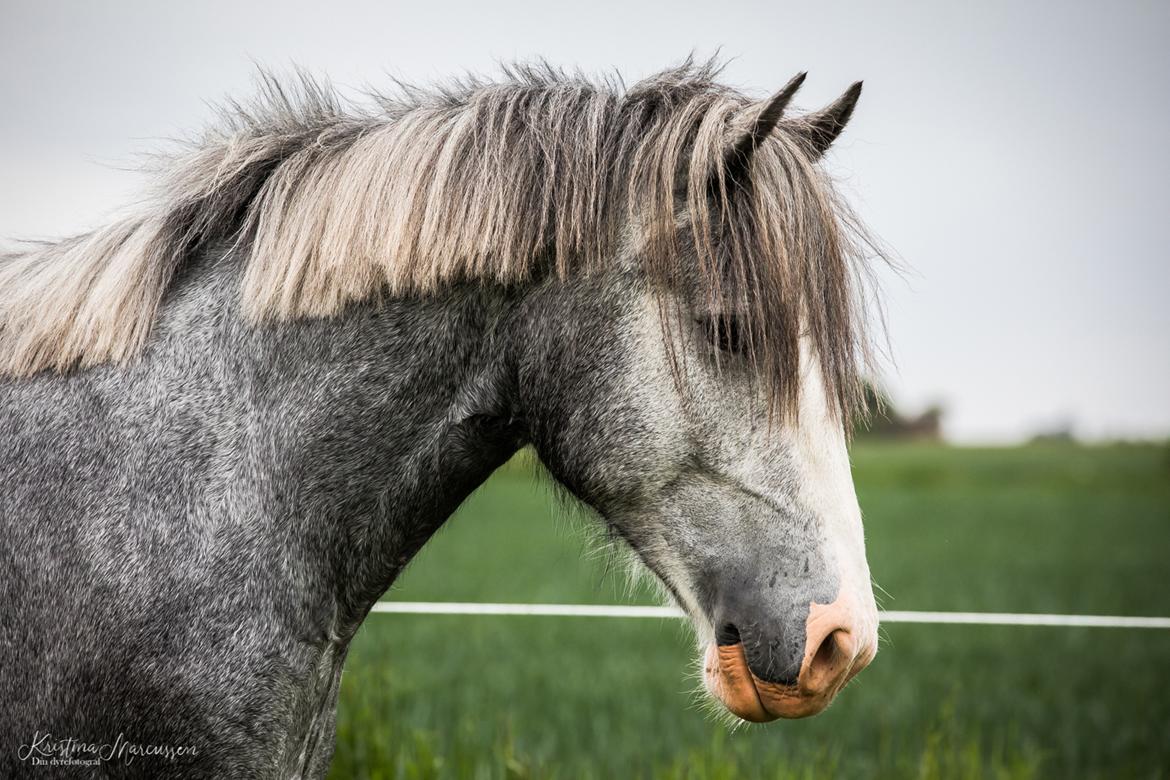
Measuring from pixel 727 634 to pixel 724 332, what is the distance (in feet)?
2.07

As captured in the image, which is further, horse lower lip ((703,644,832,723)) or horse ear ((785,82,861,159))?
horse ear ((785,82,861,159))

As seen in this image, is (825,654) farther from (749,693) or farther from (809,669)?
(749,693)

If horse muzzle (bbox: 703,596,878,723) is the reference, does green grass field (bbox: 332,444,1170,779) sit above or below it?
below

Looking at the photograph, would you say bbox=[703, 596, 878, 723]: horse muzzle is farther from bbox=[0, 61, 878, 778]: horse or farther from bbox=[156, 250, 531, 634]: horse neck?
bbox=[156, 250, 531, 634]: horse neck

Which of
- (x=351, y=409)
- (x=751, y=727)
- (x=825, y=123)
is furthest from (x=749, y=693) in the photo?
(x=751, y=727)

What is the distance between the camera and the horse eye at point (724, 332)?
181cm

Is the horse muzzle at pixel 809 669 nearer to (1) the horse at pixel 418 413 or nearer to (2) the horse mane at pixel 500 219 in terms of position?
(1) the horse at pixel 418 413

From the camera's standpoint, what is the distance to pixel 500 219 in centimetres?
187

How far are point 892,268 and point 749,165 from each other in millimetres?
526

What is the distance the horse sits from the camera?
5.93ft

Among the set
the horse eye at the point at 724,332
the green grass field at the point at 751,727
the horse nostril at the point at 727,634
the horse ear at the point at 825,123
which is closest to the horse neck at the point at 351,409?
the horse eye at the point at 724,332

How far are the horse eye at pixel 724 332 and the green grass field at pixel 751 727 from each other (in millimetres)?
677

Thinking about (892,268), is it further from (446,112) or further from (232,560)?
(232,560)

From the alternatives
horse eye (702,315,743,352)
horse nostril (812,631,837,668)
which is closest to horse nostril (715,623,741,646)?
horse nostril (812,631,837,668)
